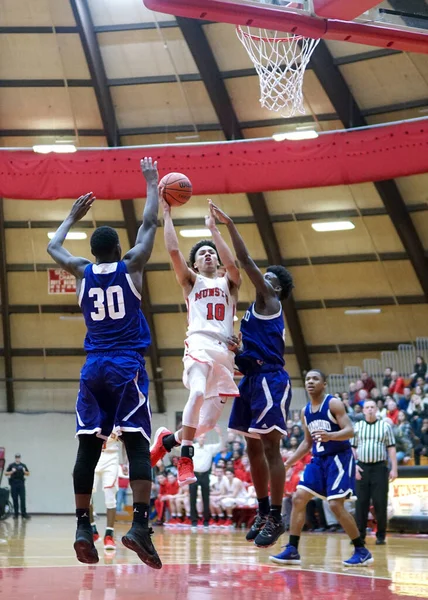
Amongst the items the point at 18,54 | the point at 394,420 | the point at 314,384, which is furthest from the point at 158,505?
the point at 314,384

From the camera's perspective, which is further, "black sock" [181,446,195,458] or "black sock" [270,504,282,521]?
"black sock" [270,504,282,521]

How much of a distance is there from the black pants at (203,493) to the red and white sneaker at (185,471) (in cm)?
1212

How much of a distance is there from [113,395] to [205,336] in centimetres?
183

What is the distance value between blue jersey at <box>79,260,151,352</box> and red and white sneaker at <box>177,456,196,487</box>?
66.2 inches

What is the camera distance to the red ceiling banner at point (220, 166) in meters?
19.6

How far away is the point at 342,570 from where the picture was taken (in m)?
9.84

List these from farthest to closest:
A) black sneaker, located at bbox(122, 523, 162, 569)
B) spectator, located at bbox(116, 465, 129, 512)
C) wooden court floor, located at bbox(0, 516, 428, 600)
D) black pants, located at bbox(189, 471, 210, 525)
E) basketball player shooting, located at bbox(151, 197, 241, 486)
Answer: spectator, located at bbox(116, 465, 129, 512) → black pants, located at bbox(189, 471, 210, 525) → basketball player shooting, located at bbox(151, 197, 241, 486) → wooden court floor, located at bbox(0, 516, 428, 600) → black sneaker, located at bbox(122, 523, 162, 569)

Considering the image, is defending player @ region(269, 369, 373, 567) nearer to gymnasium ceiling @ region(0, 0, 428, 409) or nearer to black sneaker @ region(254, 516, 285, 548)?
black sneaker @ region(254, 516, 285, 548)

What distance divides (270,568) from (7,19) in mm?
15726

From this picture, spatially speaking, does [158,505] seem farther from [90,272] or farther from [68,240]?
[90,272]

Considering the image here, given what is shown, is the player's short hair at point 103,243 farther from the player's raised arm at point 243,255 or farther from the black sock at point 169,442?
the black sock at point 169,442

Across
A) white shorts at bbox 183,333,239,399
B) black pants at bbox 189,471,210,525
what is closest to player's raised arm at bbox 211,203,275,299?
white shorts at bbox 183,333,239,399

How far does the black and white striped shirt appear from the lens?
14.5 meters

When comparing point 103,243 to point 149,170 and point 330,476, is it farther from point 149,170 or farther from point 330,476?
point 330,476
